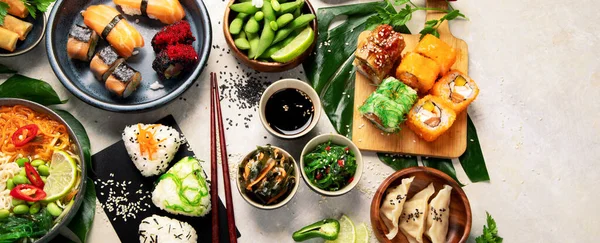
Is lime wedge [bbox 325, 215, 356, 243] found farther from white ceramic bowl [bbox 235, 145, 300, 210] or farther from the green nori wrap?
the green nori wrap

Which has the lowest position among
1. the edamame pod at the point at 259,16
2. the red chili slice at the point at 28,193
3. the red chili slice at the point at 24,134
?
the red chili slice at the point at 28,193

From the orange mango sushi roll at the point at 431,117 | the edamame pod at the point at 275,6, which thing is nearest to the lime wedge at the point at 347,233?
the orange mango sushi roll at the point at 431,117

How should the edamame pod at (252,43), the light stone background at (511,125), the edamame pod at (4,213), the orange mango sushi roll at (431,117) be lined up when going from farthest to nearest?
the light stone background at (511,125) → the edamame pod at (252,43) → the orange mango sushi roll at (431,117) → the edamame pod at (4,213)

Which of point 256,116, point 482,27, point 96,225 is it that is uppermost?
point 482,27

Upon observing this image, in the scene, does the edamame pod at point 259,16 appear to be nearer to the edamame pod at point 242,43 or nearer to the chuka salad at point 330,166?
the edamame pod at point 242,43

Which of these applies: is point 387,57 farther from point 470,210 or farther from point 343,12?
point 470,210

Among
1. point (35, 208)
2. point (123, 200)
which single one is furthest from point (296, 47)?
point (35, 208)

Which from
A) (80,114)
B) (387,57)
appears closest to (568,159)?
(387,57)
